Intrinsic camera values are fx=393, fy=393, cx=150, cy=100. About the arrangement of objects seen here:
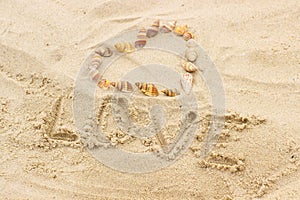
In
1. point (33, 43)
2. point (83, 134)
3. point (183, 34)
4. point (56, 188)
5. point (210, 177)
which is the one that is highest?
point (183, 34)

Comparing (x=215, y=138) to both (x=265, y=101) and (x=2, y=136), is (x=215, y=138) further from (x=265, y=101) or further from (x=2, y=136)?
(x=2, y=136)

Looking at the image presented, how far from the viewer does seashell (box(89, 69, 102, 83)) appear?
10.2 feet

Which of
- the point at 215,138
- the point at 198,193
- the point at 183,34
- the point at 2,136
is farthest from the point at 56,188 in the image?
the point at 183,34

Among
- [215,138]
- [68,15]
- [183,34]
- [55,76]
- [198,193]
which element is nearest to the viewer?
[198,193]

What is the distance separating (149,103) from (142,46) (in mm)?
670

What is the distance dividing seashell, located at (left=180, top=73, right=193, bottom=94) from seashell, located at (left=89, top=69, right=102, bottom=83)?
658mm

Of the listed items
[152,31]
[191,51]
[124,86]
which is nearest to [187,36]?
[191,51]

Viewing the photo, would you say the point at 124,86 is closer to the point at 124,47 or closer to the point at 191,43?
the point at 124,47

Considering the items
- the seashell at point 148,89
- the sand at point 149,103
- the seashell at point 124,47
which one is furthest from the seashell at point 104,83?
the seashell at point 124,47

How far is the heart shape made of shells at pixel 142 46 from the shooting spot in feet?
9.85

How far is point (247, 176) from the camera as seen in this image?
2.54 m

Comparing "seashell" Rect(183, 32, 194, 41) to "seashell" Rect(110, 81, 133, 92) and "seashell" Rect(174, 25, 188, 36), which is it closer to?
"seashell" Rect(174, 25, 188, 36)

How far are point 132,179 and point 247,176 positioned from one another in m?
0.75

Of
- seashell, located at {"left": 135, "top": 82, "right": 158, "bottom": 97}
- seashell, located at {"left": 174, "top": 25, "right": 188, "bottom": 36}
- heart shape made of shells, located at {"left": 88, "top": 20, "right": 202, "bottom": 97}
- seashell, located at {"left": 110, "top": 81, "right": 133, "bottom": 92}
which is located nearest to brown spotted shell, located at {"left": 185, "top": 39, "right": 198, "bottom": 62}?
heart shape made of shells, located at {"left": 88, "top": 20, "right": 202, "bottom": 97}
